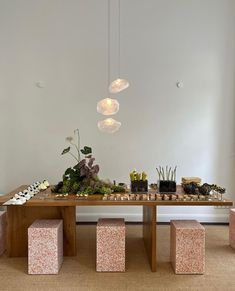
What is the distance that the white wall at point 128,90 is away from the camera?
4.64 m

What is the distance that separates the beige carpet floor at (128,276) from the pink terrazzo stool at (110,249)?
71mm

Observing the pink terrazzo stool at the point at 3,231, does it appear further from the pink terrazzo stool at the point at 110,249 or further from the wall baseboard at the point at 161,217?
the wall baseboard at the point at 161,217

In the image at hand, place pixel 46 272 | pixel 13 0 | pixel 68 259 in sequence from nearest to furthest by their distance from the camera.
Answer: pixel 46 272
pixel 68 259
pixel 13 0

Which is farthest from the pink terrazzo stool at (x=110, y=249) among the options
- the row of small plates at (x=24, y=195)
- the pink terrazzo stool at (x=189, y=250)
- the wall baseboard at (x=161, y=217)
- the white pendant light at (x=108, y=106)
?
the wall baseboard at (x=161, y=217)

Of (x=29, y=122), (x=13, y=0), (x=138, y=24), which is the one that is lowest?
(x=29, y=122)

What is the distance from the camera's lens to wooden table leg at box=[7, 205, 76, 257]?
329 centimetres

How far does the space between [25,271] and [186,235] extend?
4.99 ft

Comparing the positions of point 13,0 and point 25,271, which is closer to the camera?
point 25,271

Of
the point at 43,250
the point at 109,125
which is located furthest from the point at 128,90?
the point at 43,250

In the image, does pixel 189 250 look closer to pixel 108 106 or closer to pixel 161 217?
pixel 108 106

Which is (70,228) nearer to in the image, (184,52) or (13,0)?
(184,52)

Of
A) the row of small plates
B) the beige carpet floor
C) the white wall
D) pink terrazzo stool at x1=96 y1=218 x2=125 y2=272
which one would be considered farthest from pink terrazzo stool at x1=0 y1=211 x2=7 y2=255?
the white wall

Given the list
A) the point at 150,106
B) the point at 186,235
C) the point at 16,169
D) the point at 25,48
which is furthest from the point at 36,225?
the point at 25,48

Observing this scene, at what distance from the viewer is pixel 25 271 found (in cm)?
293
